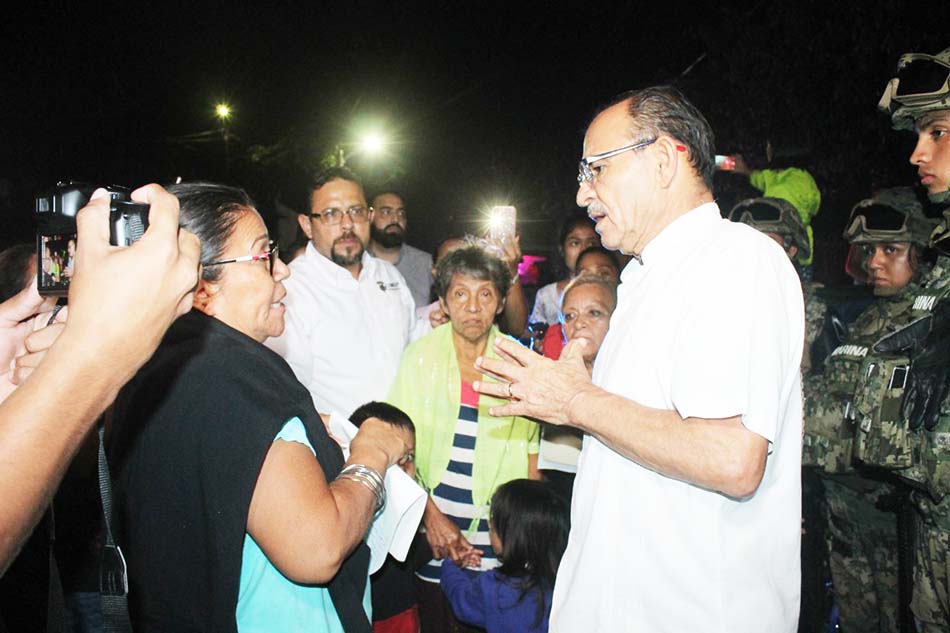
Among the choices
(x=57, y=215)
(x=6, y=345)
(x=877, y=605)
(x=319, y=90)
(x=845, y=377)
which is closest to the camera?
(x=57, y=215)

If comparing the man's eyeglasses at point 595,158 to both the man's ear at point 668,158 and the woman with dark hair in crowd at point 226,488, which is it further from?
the woman with dark hair in crowd at point 226,488

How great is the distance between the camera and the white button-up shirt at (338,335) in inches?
172

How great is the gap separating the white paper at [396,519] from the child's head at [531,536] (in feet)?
3.32

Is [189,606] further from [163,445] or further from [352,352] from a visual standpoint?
[352,352]

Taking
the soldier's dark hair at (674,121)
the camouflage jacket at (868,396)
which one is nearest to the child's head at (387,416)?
the soldier's dark hair at (674,121)

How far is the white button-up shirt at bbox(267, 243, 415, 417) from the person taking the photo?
4.36 meters

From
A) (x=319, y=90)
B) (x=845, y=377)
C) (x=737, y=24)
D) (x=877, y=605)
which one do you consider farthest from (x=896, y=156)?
(x=319, y=90)

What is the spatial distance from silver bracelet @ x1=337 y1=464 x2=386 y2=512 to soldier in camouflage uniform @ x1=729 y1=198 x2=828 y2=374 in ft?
13.6

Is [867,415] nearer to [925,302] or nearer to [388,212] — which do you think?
[925,302]

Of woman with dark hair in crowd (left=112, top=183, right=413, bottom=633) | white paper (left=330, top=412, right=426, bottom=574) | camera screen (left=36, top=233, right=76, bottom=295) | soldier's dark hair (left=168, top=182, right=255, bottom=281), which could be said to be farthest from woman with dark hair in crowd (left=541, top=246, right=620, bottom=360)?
camera screen (left=36, top=233, right=76, bottom=295)

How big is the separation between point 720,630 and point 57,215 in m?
1.95

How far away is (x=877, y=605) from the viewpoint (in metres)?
4.13

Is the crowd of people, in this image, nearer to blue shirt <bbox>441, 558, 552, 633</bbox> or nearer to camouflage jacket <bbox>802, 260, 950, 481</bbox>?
blue shirt <bbox>441, 558, 552, 633</bbox>

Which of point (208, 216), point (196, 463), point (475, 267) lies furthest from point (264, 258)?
point (475, 267)
